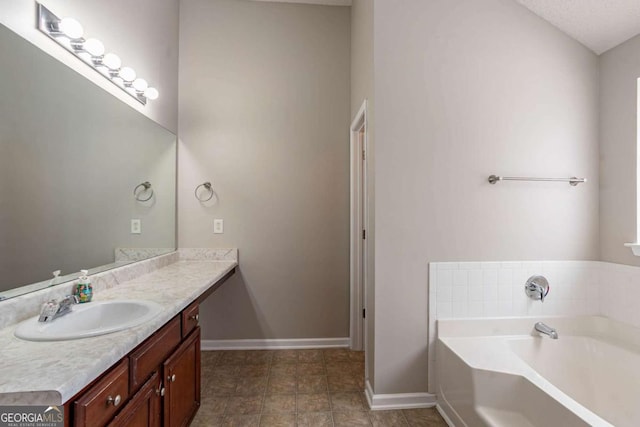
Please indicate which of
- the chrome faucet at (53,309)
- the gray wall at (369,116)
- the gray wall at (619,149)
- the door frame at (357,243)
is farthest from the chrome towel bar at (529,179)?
the chrome faucet at (53,309)

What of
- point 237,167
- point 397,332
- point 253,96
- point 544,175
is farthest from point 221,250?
point 544,175

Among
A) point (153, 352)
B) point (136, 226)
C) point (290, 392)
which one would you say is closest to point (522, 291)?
point (290, 392)

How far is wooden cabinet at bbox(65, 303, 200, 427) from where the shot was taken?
0.89m

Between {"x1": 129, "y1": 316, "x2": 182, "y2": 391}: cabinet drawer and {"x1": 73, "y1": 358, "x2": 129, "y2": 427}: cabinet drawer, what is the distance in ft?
0.15

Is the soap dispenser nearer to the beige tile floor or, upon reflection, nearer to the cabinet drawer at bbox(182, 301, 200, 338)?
the cabinet drawer at bbox(182, 301, 200, 338)

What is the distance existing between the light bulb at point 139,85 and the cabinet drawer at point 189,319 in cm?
147

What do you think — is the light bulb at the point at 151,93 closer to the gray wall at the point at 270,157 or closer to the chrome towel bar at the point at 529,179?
the gray wall at the point at 270,157

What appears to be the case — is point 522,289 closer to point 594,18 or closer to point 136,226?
point 594,18

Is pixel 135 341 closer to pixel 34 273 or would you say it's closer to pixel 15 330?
pixel 15 330

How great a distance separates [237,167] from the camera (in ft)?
9.05

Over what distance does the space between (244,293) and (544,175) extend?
2490 millimetres

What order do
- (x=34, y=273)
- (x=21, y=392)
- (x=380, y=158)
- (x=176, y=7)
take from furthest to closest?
(x=176, y=7) → (x=380, y=158) → (x=34, y=273) → (x=21, y=392)

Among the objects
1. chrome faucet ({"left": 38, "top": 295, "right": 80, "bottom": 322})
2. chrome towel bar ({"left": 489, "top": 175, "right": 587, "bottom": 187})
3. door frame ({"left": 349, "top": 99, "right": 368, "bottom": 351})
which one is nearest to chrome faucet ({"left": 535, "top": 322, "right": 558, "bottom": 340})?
chrome towel bar ({"left": 489, "top": 175, "right": 587, "bottom": 187})

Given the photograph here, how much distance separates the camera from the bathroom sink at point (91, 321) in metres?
1.04
